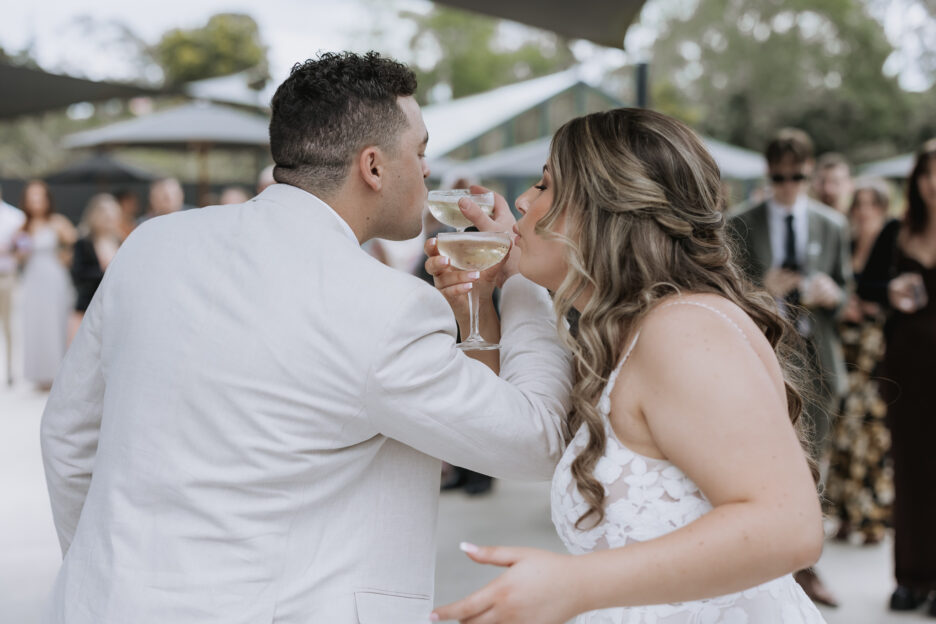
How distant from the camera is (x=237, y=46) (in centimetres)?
4253

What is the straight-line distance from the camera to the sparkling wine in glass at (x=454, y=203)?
2195 millimetres

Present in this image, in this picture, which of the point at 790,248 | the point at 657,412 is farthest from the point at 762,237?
the point at 657,412

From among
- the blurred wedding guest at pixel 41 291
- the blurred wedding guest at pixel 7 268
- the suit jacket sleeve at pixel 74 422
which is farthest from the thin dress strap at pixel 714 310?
the blurred wedding guest at pixel 7 268

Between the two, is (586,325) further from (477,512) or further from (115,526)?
(477,512)

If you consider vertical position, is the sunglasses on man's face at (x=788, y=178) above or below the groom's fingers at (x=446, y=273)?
below

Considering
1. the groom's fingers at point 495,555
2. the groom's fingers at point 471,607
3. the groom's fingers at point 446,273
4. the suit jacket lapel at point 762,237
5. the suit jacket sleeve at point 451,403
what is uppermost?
the groom's fingers at point 446,273

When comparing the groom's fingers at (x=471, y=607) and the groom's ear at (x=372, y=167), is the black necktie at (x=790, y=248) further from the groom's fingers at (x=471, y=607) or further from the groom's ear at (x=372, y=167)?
the groom's fingers at (x=471, y=607)

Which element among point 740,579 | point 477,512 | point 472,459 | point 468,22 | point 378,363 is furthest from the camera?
point 468,22

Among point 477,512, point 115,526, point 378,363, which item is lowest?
point 477,512

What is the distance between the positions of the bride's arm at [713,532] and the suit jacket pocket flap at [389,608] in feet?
1.30

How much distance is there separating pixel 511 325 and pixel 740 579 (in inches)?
30.9

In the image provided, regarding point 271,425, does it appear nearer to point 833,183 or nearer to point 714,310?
point 714,310

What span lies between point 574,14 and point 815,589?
2.80 metres

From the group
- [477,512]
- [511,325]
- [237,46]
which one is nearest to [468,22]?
[237,46]
